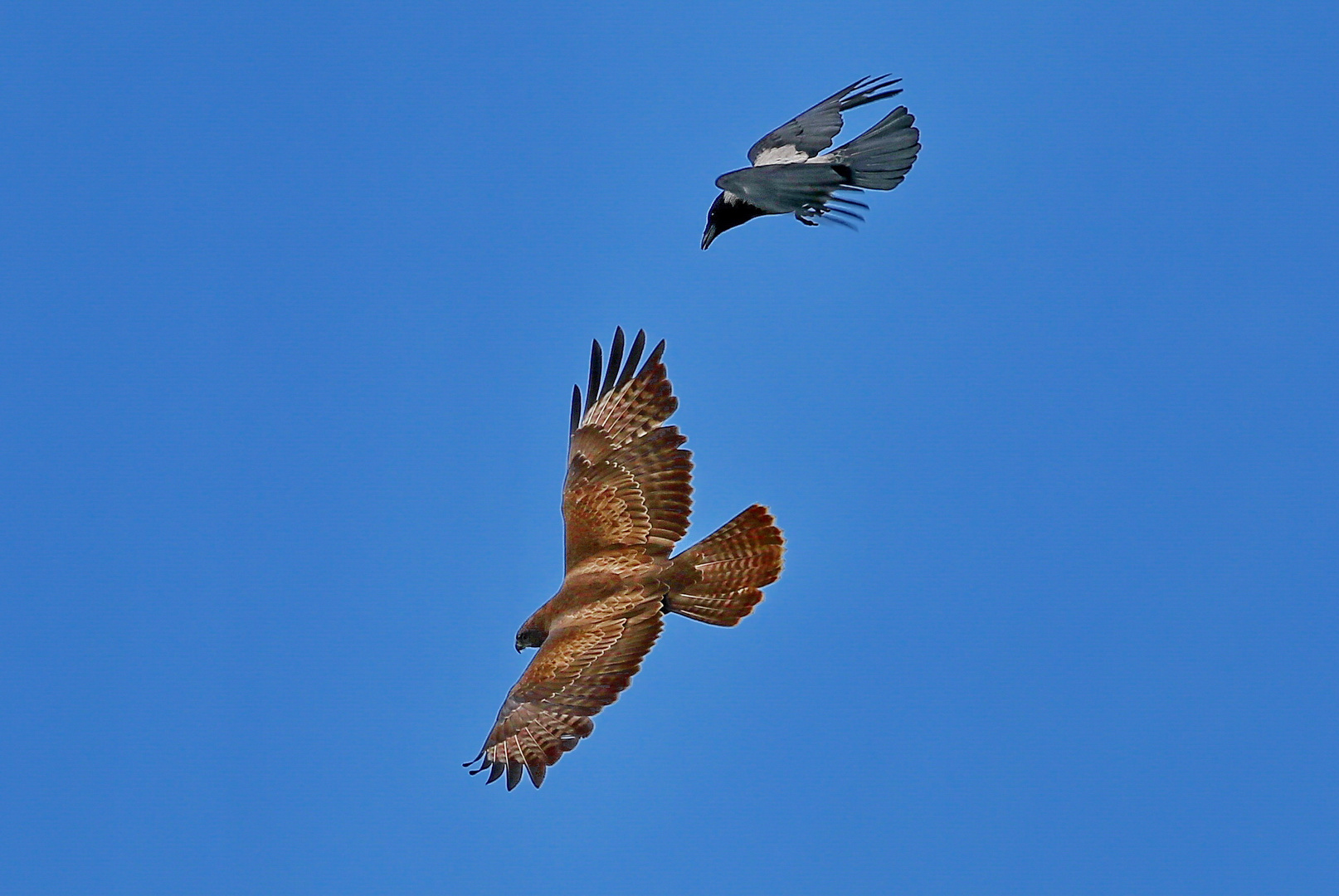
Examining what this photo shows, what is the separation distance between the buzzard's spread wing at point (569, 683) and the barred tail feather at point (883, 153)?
334cm

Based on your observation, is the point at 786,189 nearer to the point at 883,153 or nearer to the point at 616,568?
the point at 883,153

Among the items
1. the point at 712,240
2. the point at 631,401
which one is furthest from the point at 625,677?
the point at 712,240

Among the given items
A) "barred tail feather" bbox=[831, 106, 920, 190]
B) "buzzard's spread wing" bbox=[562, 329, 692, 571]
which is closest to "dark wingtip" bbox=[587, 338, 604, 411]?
"buzzard's spread wing" bbox=[562, 329, 692, 571]

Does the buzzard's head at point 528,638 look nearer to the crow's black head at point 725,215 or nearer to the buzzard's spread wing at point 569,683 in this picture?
the buzzard's spread wing at point 569,683

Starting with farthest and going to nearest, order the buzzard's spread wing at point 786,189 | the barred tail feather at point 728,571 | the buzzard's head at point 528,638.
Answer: the barred tail feather at point 728,571 → the buzzard's head at point 528,638 → the buzzard's spread wing at point 786,189

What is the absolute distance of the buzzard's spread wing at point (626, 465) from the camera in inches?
530

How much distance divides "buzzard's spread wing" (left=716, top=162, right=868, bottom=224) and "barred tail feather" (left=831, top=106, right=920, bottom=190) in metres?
0.35

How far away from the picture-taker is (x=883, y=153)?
12297 mm

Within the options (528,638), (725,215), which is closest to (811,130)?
(725,215)

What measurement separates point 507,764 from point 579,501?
2.62 m

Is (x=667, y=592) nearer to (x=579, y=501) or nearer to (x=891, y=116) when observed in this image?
(x=579, y=501)

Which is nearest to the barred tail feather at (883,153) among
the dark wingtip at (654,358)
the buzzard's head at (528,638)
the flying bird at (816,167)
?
the flying bird at (816,167)

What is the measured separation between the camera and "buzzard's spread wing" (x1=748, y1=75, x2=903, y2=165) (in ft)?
42.7

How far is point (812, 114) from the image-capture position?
44.5 feet
